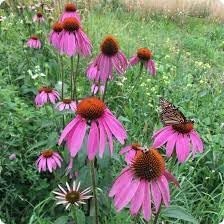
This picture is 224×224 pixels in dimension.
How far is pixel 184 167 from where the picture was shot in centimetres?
214

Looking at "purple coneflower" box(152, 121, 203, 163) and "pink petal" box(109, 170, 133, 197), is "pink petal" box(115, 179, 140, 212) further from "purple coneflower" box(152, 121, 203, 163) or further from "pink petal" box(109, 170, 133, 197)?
"purple coneflower" box(152, 121, 203, 163)

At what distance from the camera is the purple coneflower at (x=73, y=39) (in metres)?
1.81

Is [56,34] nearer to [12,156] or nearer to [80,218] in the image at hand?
[12,156]

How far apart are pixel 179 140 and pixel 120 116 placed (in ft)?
2.35

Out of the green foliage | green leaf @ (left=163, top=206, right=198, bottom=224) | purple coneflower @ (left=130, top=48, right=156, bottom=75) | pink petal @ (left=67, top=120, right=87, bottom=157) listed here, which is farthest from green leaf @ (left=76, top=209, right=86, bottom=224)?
purple coneflower @ (left=130, top=48, right=156, bottom=75)

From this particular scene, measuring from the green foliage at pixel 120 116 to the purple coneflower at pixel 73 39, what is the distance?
259 mm

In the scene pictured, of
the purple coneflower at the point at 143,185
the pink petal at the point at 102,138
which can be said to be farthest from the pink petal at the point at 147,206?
the pink petal at the point at 102,138

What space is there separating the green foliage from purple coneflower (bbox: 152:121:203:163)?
6.5 inches

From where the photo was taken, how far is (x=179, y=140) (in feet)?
4.24

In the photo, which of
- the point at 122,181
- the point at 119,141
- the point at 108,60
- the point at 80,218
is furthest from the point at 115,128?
the point at 108,60

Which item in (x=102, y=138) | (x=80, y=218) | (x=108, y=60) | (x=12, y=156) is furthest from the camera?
(x=12, y=156)

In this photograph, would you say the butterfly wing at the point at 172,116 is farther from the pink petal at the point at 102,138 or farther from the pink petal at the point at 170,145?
the pink petal at the point at 102,138

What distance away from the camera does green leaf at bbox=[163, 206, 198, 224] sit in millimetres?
1287

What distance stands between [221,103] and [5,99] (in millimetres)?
1322
